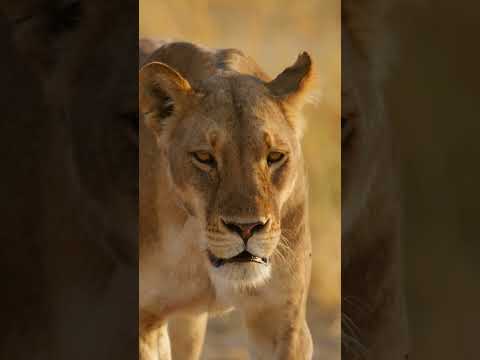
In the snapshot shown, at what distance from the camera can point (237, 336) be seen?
3.83m

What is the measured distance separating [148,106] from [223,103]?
282 mm

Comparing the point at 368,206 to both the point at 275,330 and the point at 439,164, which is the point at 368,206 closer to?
the point at 439,164

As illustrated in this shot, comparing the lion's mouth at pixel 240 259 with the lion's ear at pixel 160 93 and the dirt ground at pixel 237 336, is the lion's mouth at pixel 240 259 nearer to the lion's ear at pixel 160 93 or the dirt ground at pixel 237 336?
the dirt ground at pixel 237 336

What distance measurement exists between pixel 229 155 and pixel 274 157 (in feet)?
0.59

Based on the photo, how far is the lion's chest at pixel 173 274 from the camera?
3711 millimetres

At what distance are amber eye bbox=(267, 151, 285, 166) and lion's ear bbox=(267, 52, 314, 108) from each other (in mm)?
228

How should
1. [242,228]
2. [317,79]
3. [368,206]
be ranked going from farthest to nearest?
1. [368,206]
2. [317,79]
3. [242,228]

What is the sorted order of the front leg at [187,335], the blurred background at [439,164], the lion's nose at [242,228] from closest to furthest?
the lion's nose at [242,228] < the front leg at [187,335] < the blurred background at [439,164]

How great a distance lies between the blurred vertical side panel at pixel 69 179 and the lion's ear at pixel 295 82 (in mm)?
565

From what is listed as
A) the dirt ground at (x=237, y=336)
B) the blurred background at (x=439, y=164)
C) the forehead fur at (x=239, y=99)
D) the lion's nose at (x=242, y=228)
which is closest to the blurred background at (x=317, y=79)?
the dirt ground at (x=237, y=336)

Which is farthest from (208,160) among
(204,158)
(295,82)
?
(295,82)

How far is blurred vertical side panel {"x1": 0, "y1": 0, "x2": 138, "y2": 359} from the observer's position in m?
3.58

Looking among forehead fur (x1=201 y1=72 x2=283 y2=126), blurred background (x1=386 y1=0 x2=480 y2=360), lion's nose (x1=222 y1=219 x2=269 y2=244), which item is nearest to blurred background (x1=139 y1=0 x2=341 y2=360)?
forehead fur (x1=201 y1=72 x2=283 y2=126)

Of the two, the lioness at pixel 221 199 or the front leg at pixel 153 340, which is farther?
the front leg at pixel 153 340
